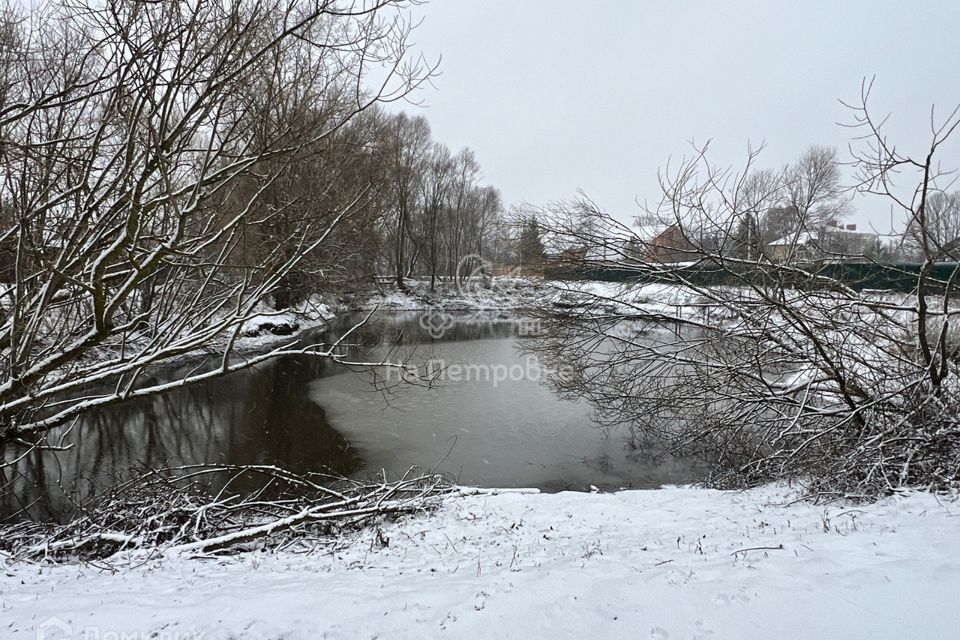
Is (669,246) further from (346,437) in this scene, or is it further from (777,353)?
(346,437)

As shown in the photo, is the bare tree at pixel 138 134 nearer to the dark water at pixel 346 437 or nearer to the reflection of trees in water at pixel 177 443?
the dark water at pixel 346 437

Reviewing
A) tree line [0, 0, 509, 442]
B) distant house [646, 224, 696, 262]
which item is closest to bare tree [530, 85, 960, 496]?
distant house [646, 224, 696, 262]

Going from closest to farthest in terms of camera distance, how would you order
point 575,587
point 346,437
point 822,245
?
point 575,587, point 822,245, point 346,437

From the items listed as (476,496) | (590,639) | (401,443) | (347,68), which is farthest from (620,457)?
(347,68)

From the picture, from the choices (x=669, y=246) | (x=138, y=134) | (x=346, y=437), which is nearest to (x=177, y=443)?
(x=346, y=437)

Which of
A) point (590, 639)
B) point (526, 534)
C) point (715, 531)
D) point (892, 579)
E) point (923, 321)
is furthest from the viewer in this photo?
point (923, 321)

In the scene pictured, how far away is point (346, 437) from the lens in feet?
29.5

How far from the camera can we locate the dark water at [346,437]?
711 centimetres

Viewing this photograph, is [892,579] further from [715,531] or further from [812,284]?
[812,284]

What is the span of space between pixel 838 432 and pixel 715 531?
9.08 feet

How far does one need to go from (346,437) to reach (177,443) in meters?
2.88

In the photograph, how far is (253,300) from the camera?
372 cm

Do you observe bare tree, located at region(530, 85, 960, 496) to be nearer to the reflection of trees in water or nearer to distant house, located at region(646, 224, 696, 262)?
distant house, located at region(646, 224, 696, 262)

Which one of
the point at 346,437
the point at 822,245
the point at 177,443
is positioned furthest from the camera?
the point at 346,437
